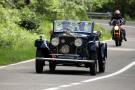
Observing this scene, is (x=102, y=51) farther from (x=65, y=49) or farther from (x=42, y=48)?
(x=42, y=48)

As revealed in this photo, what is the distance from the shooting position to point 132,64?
82.5 ft

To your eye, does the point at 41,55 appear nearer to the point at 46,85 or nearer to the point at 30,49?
the point at 46,85

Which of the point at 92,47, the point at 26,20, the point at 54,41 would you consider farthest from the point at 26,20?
the point at 92,47

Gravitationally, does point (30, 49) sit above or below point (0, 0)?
below

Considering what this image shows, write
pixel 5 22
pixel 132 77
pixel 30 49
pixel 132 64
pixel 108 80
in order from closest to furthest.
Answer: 1. pixel 108 80
2. pixel 132 77
3. pixel 132 64
4. pixel 30 49
5. pixel 5 22

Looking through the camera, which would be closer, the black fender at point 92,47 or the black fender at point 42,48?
the black fender at point 92,47

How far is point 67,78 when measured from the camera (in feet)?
60.8

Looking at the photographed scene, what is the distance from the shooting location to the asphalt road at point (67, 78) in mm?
16000

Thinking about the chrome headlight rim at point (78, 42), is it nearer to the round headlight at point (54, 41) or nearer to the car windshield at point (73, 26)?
the round headlight at point (54, 41)

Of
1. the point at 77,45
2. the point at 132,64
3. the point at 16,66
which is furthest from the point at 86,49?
the point at 132,64

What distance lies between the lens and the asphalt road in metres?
16.0

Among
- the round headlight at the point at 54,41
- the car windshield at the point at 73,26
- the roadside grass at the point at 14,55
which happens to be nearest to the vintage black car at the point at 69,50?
the round headlight at the point at 54,41

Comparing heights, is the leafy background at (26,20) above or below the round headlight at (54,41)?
below

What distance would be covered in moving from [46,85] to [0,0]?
16286 millimetres
